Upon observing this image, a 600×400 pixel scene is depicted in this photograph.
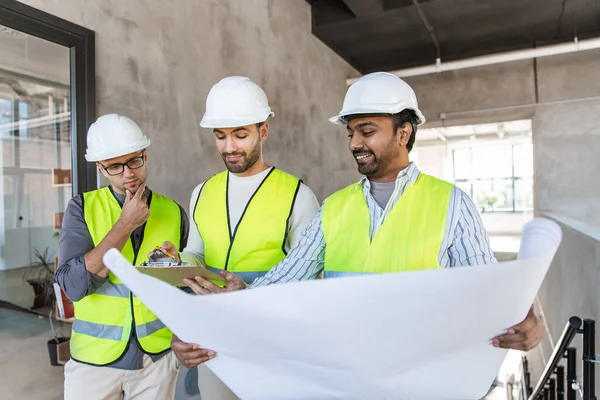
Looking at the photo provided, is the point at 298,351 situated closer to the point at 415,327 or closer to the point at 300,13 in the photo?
the point at 415,327

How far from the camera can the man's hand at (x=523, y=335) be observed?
690mm

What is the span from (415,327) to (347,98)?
73 centimetres

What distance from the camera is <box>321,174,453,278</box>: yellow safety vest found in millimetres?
1029

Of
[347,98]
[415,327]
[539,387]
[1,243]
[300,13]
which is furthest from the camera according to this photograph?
[300,13]

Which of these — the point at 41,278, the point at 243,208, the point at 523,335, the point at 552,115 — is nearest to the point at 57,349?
the point at 41,278

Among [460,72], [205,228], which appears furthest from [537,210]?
[205,228]

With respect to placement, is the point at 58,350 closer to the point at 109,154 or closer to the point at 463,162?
the point at 109,154

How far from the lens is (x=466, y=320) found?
1.94 feet

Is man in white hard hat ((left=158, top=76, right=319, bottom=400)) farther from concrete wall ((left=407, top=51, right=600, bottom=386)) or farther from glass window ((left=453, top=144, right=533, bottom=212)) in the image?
glass window ((left=453, top=144, right=533, bottom=212))

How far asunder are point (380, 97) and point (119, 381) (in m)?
1.22

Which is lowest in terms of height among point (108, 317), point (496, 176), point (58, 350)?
point (58, 350)

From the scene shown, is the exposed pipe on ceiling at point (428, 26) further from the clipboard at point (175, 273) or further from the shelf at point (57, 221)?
the clipboard at point (175, 273)

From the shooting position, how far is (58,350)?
1.92 m

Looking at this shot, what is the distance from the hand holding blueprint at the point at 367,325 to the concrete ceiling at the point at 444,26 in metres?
4.55
